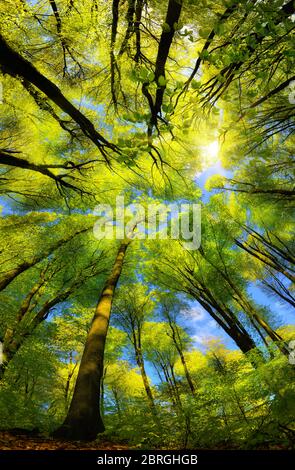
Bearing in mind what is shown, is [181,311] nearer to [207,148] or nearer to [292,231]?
[292,231]

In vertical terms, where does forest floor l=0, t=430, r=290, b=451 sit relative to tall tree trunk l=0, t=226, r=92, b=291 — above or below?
below

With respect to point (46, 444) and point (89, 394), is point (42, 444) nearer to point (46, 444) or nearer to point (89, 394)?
point (46, 444)

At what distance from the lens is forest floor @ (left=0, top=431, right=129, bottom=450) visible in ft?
10.3

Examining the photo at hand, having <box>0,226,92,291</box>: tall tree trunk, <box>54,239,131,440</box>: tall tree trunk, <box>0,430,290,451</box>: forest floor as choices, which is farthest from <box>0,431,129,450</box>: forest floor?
<box>0,226,92,291</box>: tall tree trunk

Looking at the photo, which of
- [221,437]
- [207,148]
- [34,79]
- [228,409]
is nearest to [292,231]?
[207,148]

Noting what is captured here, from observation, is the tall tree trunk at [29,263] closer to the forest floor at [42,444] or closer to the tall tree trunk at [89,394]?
the tall tree trunk at [89,394]

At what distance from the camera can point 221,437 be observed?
124 inches

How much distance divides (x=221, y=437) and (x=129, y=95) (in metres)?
6.88

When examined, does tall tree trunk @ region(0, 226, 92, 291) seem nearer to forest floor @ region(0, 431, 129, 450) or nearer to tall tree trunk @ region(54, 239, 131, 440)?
tall tree trunk @ region(54, 239, 131, 440)

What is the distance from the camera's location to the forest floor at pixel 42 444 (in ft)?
10.3
